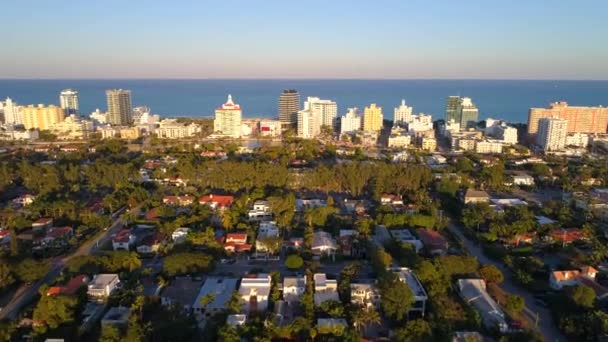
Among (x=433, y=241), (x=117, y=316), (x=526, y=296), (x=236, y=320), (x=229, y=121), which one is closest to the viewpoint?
(x=236, y=320)

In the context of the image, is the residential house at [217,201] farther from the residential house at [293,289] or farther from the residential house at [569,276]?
the residential house at [569,276]

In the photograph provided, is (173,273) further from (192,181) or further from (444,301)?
(192,181)

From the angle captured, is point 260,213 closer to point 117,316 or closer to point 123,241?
point 123,241

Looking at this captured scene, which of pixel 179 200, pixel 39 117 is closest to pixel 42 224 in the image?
pixel 179 200

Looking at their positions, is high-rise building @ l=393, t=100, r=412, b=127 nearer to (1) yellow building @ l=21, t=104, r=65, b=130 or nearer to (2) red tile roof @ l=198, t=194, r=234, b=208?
(2) red tile roof @ l=198, t=194, r=234, b=208

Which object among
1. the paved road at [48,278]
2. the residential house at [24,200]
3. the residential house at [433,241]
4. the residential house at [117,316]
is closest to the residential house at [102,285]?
the residential house at [117,316]

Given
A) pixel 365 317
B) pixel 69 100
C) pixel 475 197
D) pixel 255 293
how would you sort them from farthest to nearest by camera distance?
pixel 69 100 → pixel 475 197 → pixel 255 293 → pixel 365 317

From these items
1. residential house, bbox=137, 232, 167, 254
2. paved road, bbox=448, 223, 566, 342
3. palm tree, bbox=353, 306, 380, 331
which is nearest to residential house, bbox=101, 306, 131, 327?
residential house, bbox=137, 232, 167, 254
